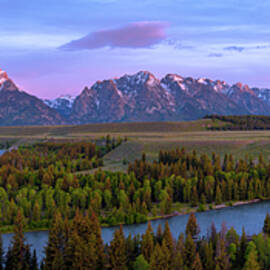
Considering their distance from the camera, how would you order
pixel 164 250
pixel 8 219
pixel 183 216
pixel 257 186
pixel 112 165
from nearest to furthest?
pixel 164 250 → pixel 8 219 → pixel 183 216 → pixel 257 186 → pixel 112 165

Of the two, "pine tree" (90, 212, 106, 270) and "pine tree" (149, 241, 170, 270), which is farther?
"pine tree" (90, 212, 106, 270)

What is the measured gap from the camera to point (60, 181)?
120m

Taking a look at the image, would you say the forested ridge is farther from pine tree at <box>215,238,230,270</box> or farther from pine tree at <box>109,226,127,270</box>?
pine tree at <box>215,238,230,270</box>

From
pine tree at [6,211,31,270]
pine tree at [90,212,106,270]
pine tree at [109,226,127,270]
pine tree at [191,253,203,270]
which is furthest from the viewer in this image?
pine tree at [6,211,31,270]

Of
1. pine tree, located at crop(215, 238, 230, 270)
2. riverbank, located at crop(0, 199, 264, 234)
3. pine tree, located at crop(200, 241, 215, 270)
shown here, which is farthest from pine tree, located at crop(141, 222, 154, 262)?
riverbank, located at crop(0, 199, 264, 234)

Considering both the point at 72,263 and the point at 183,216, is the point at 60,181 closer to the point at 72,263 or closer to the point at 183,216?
the point at 183,216

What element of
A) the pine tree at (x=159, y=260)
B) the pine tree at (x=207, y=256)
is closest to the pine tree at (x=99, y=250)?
the pine tree at (x=159, y=260)

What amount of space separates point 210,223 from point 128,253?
33.3 meters

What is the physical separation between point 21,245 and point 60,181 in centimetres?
5634

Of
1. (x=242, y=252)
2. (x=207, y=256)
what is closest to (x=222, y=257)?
(x=207, y=256)

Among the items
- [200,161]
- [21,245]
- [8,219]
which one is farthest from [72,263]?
[200,161]

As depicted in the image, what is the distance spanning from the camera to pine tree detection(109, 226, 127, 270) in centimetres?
6066

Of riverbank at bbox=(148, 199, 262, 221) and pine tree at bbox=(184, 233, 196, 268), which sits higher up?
pine tree at bbox=(184, 233, 196, 268)

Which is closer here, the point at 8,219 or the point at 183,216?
the point at 8,219
